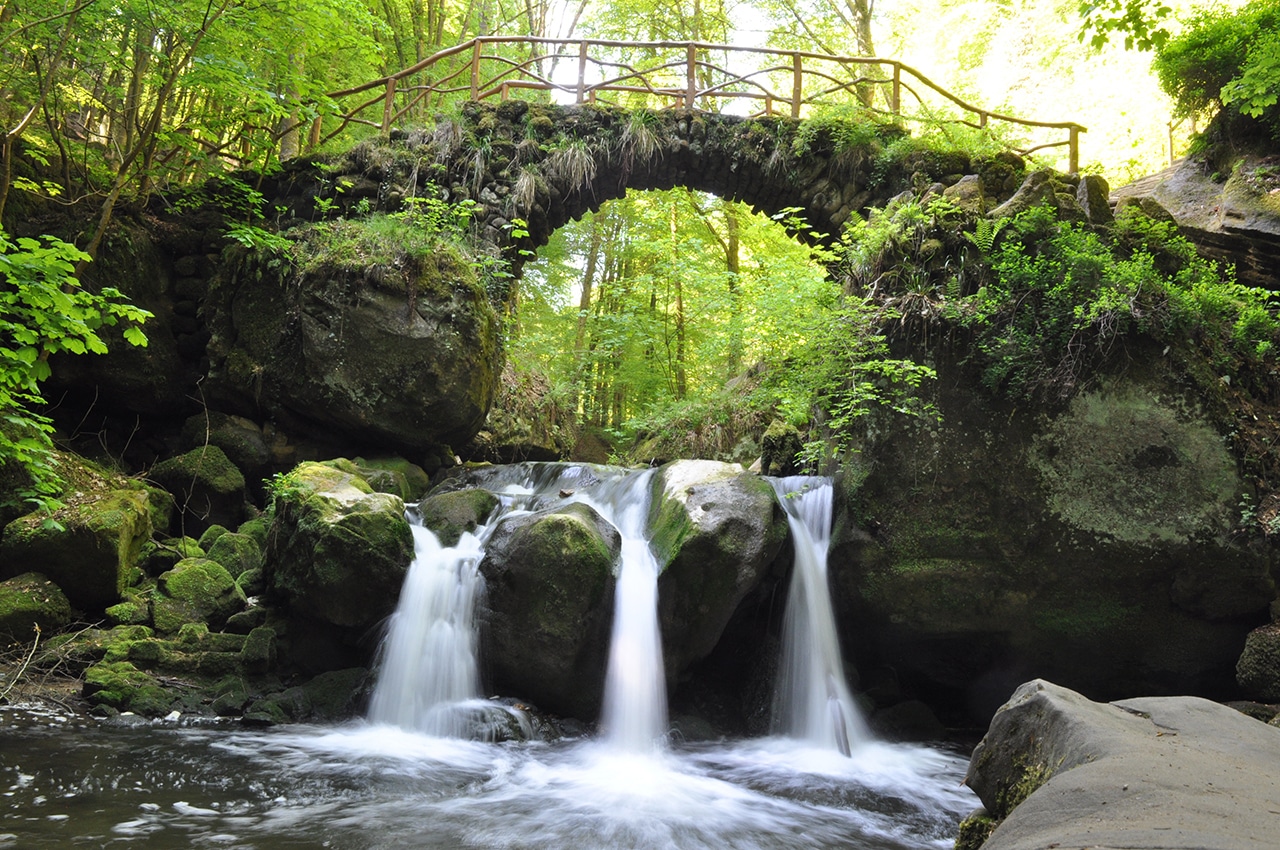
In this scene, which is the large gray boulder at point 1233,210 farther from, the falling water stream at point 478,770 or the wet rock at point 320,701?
the wet rock at point 320,701

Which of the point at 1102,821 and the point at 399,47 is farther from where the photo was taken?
the point at 399,47

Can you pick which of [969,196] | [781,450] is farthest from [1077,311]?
[781,450]

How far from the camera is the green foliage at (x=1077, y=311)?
6.27 meters

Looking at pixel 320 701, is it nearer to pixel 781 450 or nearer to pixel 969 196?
pixel 781 450

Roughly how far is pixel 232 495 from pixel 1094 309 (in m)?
9.02

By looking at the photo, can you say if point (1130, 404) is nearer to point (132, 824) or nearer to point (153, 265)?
point (132, 824)

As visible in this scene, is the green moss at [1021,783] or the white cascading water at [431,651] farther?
the white cascading water at [431,651]

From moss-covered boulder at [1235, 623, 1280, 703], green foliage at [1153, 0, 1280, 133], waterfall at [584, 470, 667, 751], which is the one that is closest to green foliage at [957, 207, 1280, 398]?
moss-covered boulder at [1235, 623, 1280, 703]

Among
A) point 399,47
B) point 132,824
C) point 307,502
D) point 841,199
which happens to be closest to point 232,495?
point 307,502

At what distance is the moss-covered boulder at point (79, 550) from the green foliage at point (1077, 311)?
7.73 metres

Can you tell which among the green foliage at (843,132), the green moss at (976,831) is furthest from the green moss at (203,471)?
the green foliage at (843,132)

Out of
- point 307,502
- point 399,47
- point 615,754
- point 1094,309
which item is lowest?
point 615,754

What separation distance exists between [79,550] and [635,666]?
15.8ft

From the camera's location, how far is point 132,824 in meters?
3.69
